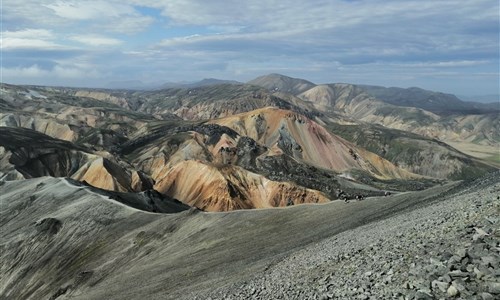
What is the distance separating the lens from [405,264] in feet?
63.1

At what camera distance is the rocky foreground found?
15961 mm

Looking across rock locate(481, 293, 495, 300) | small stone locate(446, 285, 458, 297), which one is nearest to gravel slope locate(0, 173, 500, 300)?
rock locate(481, 293, 495, 300)

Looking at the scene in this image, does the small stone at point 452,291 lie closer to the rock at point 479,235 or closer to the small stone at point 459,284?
the small stone at point 459,284

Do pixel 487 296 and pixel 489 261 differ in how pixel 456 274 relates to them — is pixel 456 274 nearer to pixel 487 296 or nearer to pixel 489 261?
pixel 489 261

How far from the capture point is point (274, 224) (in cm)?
4491

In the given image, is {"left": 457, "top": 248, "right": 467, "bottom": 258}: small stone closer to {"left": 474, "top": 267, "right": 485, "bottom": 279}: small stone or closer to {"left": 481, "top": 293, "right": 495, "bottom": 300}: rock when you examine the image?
{"left": 474, "top": 267, "right": 485, "bottom": 279}: small stone

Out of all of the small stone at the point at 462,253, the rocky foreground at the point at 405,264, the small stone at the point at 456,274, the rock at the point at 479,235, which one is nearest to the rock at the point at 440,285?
the rocky foreground at the point at 405,264

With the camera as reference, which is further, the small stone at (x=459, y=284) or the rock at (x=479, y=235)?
the rock at (x=479, y=235)

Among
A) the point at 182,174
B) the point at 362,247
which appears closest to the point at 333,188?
the point at 182,174

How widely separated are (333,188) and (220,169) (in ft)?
77.8

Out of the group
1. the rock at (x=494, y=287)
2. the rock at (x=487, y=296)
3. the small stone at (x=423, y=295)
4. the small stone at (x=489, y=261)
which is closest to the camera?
the rock at (x=487, y=296)

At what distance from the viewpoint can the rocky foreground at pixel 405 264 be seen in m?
16.0

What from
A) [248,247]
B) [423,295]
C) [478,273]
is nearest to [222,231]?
[248,247]

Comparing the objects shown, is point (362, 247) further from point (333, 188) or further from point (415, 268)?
point (333, 188)
